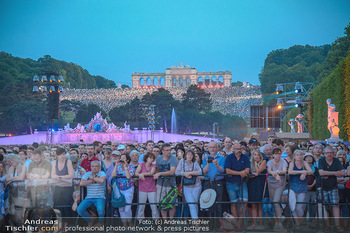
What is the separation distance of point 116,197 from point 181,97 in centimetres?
8323

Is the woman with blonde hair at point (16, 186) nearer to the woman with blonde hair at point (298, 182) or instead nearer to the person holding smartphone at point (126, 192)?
the person holding smartphone at point (126, 192)

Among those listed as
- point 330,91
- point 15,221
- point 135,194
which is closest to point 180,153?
point 135,194

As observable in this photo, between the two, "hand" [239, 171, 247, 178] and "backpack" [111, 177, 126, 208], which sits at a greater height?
"hand" [239, 171, 247, 178]

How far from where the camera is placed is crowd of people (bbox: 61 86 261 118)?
82619 millimetres

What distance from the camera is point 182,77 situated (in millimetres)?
142625

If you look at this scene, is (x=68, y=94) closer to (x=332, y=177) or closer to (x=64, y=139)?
(x=64, y=139)

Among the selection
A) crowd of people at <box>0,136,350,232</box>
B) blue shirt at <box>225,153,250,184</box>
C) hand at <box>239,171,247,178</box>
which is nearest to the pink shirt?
crowd of people at <box>0,136,350,232</box>

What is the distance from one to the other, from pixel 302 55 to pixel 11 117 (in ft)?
229

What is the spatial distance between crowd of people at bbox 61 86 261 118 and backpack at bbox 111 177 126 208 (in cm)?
6856

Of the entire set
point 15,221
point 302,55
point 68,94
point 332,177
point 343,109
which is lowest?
point 15,221

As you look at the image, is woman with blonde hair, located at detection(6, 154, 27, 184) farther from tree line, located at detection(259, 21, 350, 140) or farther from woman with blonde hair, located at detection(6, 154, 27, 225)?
tree line, located at detection(259, 21, 350, 140)

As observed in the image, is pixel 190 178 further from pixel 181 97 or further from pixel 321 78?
pixel 181 97

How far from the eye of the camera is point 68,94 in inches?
3853

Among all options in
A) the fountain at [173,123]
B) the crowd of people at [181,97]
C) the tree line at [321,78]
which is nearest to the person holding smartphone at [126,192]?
the tree line at [321,78]
